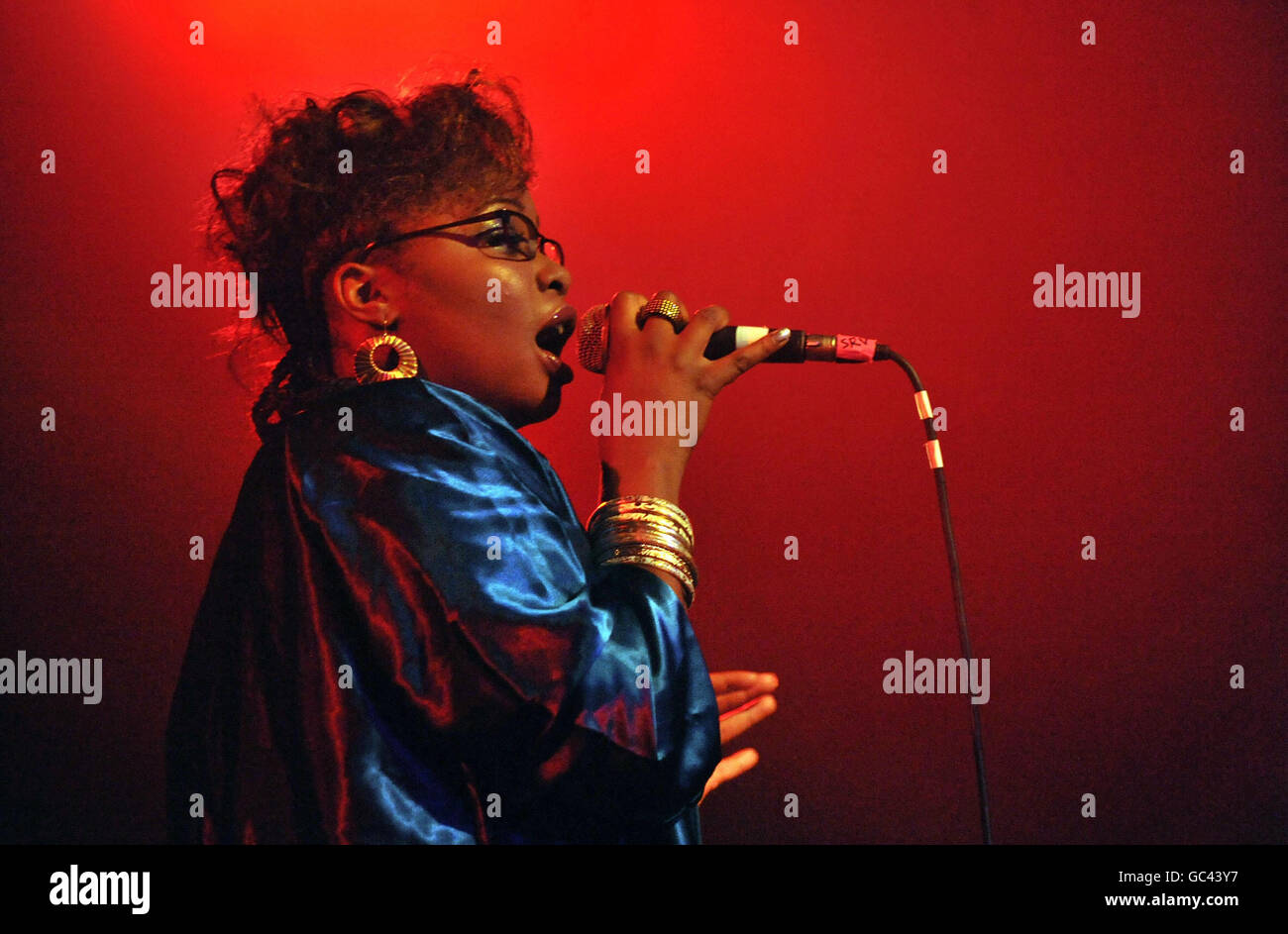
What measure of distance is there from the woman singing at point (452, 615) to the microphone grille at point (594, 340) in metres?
0.03

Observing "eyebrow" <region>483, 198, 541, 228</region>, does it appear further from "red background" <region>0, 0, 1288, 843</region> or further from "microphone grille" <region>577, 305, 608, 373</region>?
"red background" <region>0, 0, 1288, 843</region>

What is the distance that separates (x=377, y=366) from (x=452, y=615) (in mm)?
387

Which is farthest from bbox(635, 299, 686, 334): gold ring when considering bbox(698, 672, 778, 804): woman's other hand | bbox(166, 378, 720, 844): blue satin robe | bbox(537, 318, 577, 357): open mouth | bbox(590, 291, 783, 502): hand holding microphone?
bbox(698, 672, 778, 804): woman's other hand

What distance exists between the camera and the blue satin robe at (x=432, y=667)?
3.09ft

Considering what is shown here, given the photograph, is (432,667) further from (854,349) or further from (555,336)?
(854,349)

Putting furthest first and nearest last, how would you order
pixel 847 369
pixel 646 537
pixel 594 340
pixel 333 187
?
pixel 847 369
pixel 333 187
pixel 594 340
pixel 646 537

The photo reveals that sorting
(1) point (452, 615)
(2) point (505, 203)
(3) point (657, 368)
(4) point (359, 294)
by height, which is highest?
(2) point (505, 203)

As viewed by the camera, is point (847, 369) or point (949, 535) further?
point (847, 369)

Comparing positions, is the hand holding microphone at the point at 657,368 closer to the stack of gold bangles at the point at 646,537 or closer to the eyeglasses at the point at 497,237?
the stack of gold bangles at the point at 646,537

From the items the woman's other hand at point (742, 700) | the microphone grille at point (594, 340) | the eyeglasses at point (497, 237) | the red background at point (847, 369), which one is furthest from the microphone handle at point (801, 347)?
the red background at point (847, 369)

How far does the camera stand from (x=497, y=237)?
4.41 ft

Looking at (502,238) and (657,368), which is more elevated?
(502,238)

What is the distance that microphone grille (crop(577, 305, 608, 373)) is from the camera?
4.22 feet

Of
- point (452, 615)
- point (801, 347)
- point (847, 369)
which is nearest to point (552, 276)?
point (801, 347)
